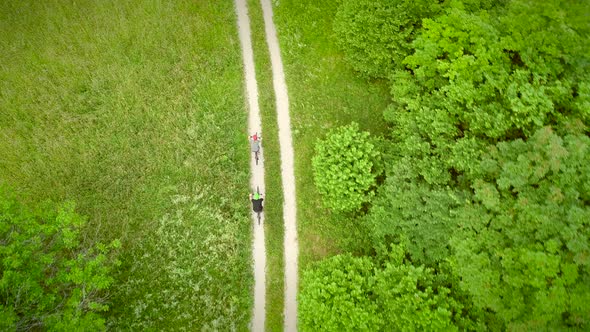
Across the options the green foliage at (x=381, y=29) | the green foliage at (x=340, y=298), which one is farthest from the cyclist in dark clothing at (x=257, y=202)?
the green foliage at (x=381, y=29)

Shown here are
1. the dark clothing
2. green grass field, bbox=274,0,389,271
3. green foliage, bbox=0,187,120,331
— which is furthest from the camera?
green grass field, bbox=274,0,389,271

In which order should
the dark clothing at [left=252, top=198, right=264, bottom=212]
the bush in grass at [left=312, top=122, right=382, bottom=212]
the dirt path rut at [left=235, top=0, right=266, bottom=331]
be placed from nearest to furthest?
the bush in grass at [left=312, top=122, right=382, bottom=212] < the dirt path rut at [left=235, top=0, right=266, bottom=331] < the dark clothing at [left=252, top=198, right=264, bottom=212]

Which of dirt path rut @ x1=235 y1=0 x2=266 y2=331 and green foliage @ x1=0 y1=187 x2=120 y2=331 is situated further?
dirt path rut @ x1=235 y1=0 x2=266 y2=331

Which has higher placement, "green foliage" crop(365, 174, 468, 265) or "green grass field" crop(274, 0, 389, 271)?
"green grass field" crop(274, 0, 389, 271)

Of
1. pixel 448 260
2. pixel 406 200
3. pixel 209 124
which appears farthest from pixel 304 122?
pixel 448 260

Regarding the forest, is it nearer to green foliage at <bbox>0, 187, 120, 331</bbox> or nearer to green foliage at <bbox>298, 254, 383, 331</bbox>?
green foliage at <bbox>298, 254, 383, 331</bbox>

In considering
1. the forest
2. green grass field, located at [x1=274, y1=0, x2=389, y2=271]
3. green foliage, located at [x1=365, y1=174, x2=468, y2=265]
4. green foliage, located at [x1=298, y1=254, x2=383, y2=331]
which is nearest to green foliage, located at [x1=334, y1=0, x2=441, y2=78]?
the forest

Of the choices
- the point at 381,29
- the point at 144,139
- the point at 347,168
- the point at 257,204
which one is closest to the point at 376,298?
the point at 347,168
